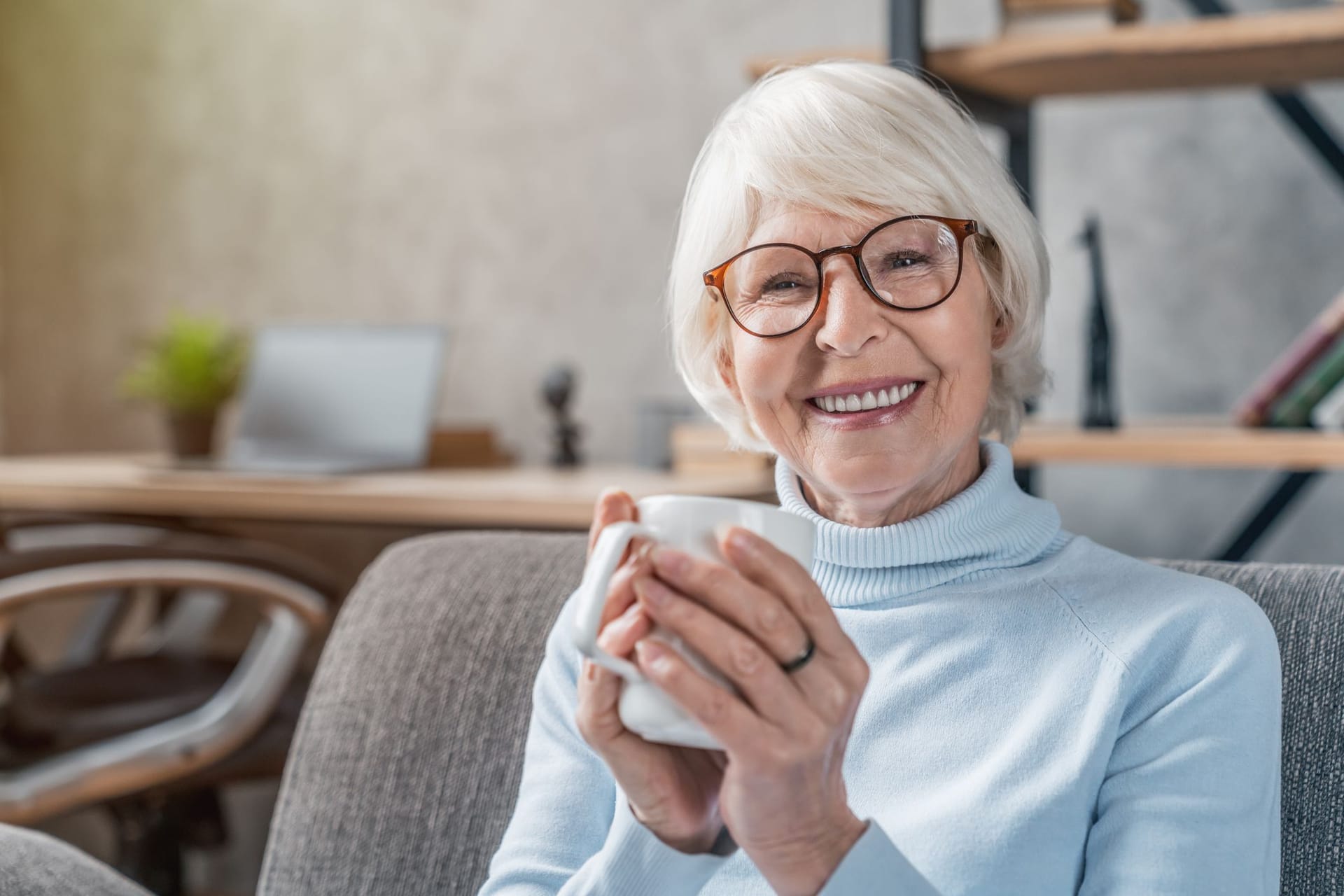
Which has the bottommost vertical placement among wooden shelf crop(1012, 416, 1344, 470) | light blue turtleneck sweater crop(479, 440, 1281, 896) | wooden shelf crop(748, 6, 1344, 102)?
wooden shelf crop(1012, 416, 1344, 470)

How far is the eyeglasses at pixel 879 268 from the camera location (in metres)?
0.92

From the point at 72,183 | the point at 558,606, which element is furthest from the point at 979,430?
the point at 72,183

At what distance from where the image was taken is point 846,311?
91cm

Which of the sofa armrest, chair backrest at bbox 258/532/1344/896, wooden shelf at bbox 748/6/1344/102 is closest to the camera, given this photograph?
the sofa armrest

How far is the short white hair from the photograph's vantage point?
0.93 meters

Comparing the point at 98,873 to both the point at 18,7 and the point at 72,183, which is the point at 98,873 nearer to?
the point at 72,183

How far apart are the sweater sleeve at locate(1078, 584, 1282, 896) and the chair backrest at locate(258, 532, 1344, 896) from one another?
18 centimetres

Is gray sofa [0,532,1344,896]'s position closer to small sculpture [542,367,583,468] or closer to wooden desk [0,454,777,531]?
wooden desk [0,454,777,531]

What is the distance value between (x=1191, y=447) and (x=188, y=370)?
1869mm

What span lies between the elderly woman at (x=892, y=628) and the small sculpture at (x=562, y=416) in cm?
135

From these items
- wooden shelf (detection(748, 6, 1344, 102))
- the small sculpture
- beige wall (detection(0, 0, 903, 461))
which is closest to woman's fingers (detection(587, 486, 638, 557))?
wooden shelf (detection(748, 6, 1344, 102))

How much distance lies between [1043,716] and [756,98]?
0.50 metres

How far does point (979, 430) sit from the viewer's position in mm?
1078

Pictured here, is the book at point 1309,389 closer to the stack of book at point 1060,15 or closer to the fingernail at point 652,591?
the stack of book at point 1060,15
